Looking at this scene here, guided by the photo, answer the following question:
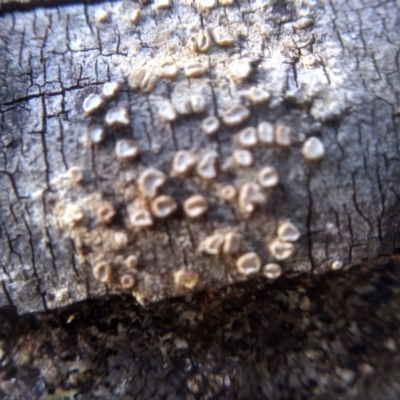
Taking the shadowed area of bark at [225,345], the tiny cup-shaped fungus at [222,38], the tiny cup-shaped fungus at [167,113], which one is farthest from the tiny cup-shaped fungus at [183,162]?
the shadowed area of bark at [225,345]

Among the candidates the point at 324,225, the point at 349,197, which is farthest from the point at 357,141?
the point at 324,225

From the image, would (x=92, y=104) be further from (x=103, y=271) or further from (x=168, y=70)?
(x=103, y=271)

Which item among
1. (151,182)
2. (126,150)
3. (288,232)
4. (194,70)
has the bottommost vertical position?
(288,232)

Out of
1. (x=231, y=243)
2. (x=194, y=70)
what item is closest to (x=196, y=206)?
(x=231, y=243)

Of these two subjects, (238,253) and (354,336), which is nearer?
(238,253)

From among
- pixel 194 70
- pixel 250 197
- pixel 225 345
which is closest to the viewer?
pixel 250 197

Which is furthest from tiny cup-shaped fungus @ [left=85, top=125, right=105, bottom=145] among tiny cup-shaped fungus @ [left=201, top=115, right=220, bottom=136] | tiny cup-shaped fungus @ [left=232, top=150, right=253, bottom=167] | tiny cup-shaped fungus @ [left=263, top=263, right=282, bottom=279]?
tiny cup-shaped fungus @ [left=263, top=263, right=282, bottom=279]

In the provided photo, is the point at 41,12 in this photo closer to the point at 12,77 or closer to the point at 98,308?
the point at 12,77

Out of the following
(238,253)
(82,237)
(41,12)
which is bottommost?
(238,253)
